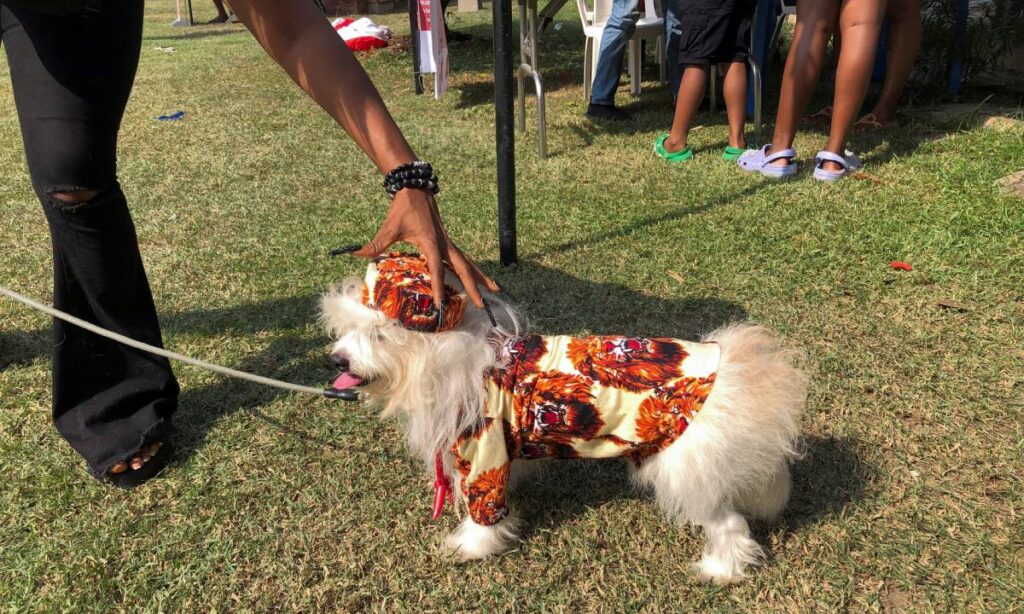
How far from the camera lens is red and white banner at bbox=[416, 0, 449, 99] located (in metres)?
5.88

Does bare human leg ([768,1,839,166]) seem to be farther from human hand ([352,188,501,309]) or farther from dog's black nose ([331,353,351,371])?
dog's black nose ([331,353,351,371])

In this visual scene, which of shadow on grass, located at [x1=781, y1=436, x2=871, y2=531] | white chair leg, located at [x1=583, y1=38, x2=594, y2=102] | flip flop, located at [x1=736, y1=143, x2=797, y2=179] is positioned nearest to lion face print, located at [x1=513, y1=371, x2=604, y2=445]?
shadow on grass, located at [x1=781, y1=436, x2=871, y2=531]

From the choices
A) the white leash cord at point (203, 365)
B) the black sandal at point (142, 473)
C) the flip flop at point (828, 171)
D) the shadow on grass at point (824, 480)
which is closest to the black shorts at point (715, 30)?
the flip flop at point (828, 171)

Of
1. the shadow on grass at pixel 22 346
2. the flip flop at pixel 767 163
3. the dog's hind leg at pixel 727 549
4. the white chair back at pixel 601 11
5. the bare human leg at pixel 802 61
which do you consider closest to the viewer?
the dog's hind leg at pixel 727 549

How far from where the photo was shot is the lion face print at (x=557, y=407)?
5.81ft

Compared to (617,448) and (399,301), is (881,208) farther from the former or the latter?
(399,301)

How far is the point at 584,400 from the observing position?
1.77 meters

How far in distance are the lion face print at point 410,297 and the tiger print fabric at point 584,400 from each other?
0.68 ft

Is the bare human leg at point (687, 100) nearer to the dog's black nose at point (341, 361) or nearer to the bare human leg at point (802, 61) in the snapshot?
the bare human leg at point (802, 61)

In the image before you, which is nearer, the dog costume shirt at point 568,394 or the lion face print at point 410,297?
the lion face print at point 410,297

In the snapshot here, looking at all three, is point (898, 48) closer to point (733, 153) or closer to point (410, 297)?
point (733, 153)

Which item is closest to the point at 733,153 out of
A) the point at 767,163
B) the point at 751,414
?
the point at 767,163

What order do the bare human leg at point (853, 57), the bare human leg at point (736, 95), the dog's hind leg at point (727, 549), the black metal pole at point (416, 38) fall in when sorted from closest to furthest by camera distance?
the dog's hind leg at point (727, 549), the bare human leg at point (853, 57), the bare human leg at point (736, 95), the black metal pole at point (416, 38)

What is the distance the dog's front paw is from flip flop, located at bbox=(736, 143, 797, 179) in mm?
3210
